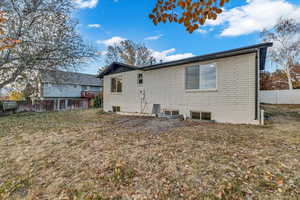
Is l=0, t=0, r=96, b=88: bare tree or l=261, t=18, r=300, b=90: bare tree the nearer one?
l=0, t=0, r=96, b=88: bare tree

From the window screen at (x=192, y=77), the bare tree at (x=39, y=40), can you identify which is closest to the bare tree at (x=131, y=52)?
the bare tree at (x=39, y=40)

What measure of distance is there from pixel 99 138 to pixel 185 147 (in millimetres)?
2568

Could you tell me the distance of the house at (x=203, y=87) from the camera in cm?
570

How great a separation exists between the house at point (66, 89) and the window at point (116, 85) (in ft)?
9.01

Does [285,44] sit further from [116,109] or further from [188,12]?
[188,12]

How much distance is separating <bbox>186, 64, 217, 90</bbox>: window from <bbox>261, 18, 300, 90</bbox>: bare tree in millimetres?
17289

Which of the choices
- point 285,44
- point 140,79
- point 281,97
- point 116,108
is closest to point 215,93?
point 140,79

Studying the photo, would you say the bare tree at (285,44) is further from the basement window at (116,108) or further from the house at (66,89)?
the house at (66,89)

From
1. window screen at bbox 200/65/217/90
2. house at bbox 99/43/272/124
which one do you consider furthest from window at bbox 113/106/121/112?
window screen at bbox 200/65/217/90

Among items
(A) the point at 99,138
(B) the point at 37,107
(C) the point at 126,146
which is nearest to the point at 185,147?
(C) the point at 126,146

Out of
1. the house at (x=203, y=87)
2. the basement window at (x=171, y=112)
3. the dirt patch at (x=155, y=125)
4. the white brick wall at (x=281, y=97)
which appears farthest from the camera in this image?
the white brick wall at (x=281, y=97)

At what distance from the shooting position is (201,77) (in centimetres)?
695

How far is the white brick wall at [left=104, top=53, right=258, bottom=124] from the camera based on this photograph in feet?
18.9

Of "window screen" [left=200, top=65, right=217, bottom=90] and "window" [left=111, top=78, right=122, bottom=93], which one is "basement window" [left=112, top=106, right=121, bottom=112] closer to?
"window" [left=111, top=78, right=122, bottom=93]
